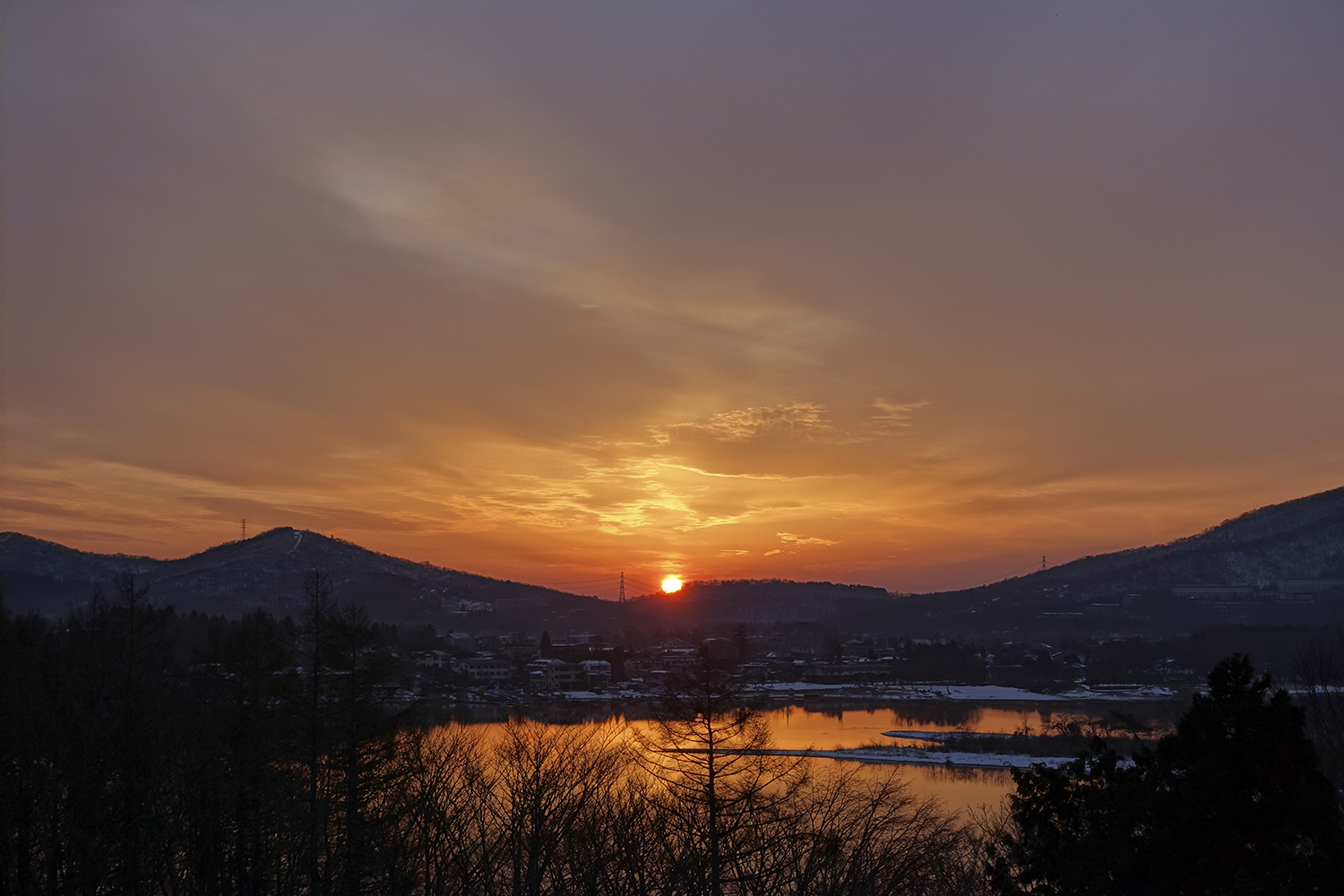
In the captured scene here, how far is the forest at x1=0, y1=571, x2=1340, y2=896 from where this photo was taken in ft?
36.6

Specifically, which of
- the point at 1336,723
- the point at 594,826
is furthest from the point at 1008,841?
the point at 1336,723

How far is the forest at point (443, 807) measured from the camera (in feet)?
36.6

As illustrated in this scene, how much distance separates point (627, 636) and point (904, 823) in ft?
559

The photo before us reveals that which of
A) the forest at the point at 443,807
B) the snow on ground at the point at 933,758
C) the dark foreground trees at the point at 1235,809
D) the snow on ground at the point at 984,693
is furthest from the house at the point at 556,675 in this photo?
the dark foreground trees at the point at 1235,809

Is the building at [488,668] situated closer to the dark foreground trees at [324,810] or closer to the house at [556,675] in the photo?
the house at [556,675]

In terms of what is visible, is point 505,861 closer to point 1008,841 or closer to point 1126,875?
point 1008,841

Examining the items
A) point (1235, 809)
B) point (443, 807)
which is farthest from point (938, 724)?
point (1235, 809)

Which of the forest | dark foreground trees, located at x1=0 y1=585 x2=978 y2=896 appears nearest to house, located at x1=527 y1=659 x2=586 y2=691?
the forest

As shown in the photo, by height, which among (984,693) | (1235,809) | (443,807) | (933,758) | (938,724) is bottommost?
(984,693)

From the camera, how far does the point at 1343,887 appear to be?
9844 mm

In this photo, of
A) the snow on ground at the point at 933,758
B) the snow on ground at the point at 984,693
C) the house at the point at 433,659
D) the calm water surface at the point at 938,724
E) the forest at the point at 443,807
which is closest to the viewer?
the forest at the point at 443,807

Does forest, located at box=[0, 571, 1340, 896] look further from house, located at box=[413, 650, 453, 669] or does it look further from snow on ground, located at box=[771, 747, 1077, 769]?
house, located at box=[413, 650, 453, 669]

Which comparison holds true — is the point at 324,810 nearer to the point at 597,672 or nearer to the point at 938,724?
the point at 938,724

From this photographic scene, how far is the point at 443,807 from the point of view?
2231 centimetres
